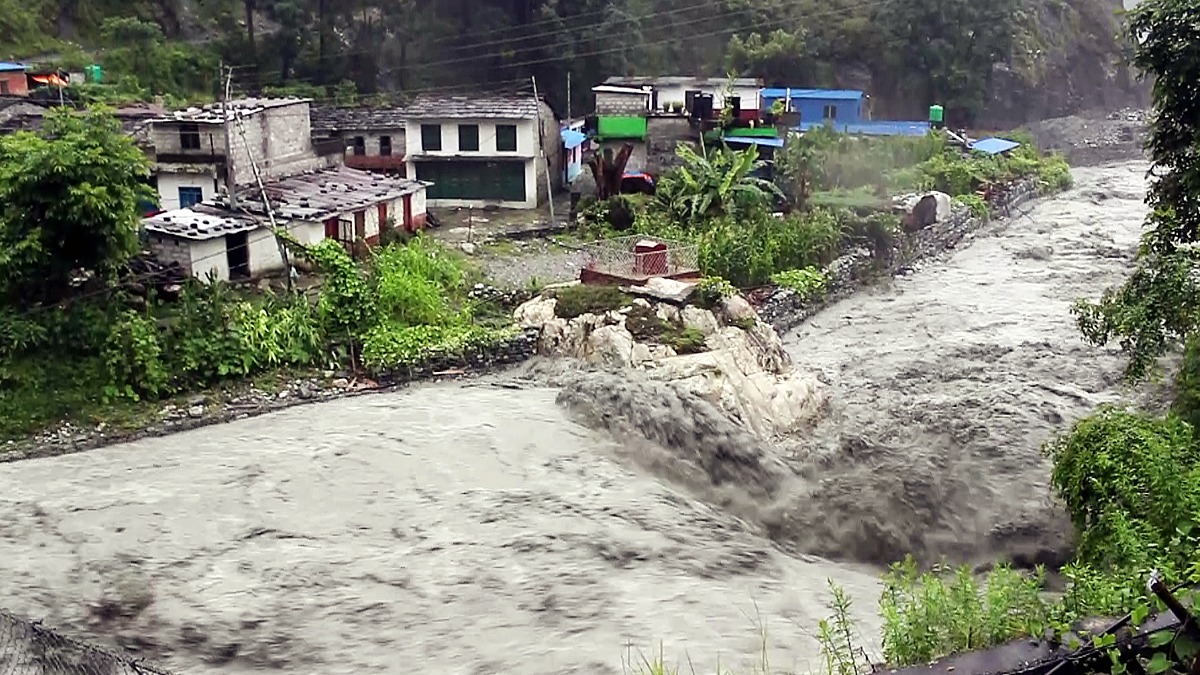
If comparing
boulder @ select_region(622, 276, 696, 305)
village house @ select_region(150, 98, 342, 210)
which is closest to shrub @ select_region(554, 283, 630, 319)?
boulder @ select_region(622, 276, 696, 305)

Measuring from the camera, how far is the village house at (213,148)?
86.9 ft

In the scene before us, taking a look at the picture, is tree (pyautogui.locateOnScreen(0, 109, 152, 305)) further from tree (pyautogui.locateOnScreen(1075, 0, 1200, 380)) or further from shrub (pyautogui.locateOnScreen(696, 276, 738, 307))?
tree (pyautogui.locateOnScreen(1075, 0, 1200, 380))

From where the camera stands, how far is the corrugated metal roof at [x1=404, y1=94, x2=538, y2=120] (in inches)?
1224

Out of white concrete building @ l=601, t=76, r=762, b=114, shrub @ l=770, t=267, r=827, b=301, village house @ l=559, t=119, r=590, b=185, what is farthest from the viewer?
white concrete building @ l=601, t=76, r=762, b=114

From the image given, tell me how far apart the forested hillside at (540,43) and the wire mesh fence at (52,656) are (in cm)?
2962

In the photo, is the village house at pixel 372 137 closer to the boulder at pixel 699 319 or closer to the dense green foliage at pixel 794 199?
the dense green foliage at pixel 794 199

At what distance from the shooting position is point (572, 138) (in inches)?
1383

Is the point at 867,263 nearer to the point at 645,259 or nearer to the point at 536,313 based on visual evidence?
the point at 645,259

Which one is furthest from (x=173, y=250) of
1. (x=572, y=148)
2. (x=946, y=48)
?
(x=946, y=48)

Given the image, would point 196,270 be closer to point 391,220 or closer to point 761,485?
point 391,220

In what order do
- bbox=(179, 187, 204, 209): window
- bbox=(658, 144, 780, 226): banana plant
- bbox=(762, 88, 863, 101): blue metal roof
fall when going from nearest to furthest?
bbox=(179, 187, 204, 209): window
bbox=(658, 144, 780, 226): banana plant
bbox=(762, 88, 863, 101): blue metal roof

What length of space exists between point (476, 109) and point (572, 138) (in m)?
4.31

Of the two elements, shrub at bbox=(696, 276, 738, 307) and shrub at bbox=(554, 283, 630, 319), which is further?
shrub at bbox=(696, 276, 738, 307)

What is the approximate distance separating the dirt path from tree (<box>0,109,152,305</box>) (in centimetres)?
335
